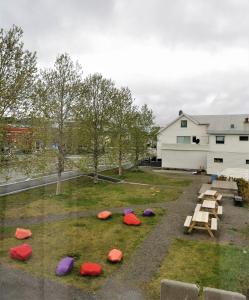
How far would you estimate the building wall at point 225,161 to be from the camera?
109 feet

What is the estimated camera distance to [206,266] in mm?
9656

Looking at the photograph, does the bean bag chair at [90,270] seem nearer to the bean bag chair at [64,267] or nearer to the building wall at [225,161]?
the bean bag chair at [64,267]

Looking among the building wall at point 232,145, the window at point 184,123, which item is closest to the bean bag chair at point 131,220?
the building wall at point 232,145

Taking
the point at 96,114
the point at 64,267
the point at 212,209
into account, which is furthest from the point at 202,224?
the point at 96,114

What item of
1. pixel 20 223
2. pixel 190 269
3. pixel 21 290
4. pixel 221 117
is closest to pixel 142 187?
pixel 20 223

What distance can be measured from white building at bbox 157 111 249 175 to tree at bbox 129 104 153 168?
4.18m

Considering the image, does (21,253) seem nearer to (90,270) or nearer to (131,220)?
(90,270)

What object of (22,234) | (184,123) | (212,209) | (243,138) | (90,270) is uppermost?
(184,123)

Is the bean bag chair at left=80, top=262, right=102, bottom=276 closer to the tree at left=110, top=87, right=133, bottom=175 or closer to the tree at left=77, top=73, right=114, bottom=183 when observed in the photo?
the tree at left=77, top=73, right=114, bottom=183

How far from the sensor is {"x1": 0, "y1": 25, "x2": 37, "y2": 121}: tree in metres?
12.2

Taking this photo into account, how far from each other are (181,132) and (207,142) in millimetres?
3926

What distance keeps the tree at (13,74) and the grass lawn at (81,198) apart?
6.26m

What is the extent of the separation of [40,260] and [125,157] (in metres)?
24.5

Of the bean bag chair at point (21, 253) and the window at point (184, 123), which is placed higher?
the window at point (184, 123)
